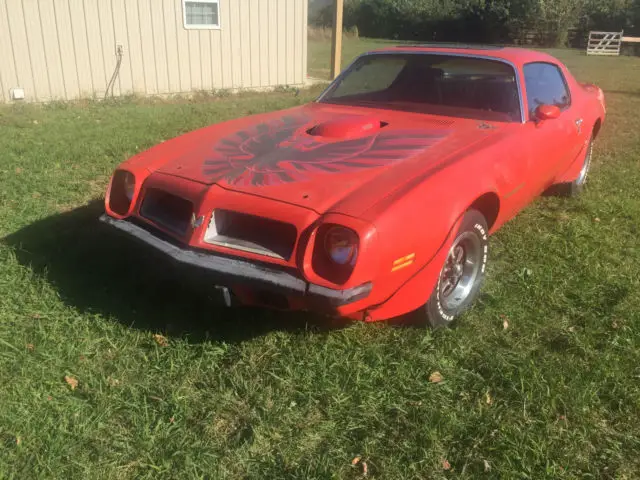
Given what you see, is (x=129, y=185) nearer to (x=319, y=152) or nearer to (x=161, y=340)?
(x=161, y=340)

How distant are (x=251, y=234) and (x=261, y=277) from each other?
292mm

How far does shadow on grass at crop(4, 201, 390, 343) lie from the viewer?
10.2 feet

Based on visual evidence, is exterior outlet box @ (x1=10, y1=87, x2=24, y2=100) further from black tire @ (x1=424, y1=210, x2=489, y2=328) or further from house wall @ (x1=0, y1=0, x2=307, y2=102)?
black tire @ (x1=424, y1=210, x2=489, y2=328)

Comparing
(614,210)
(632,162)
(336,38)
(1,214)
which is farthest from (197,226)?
(336,38)

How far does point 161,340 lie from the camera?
3.04 m

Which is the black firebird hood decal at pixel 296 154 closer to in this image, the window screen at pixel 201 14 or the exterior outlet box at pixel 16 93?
the exterior outlet box at pixel 16 93

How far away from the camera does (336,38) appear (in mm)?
11211

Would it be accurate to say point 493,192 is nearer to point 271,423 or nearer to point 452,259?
point 452,259

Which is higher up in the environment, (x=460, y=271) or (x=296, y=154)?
(x=296, y=154)

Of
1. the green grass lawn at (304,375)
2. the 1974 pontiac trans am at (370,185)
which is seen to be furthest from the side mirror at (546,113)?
the green grass lawn at (304,375)

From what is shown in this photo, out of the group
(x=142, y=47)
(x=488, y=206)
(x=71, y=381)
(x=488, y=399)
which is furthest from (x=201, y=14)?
(x=488, y=399)

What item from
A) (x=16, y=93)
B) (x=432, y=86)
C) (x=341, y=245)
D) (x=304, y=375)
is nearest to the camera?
(x=341, y=245)

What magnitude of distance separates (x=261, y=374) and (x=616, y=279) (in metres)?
2.37

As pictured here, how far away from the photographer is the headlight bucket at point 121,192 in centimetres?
326
